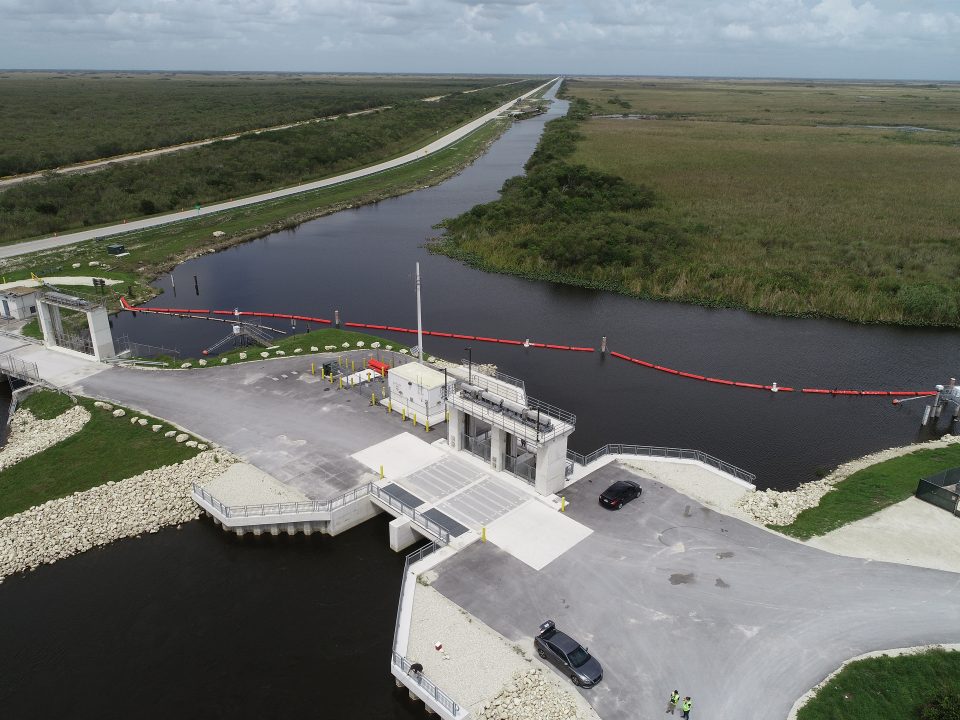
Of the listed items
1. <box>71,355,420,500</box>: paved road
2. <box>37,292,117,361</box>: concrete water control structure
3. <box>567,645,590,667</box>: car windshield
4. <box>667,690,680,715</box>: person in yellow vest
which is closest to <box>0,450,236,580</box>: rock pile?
<box>71,355,420,500</box>: paved road

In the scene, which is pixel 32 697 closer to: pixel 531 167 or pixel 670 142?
pixel 531 167

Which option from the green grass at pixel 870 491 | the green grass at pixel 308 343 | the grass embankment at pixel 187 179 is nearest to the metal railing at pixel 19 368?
the green grass at pixel 308 343

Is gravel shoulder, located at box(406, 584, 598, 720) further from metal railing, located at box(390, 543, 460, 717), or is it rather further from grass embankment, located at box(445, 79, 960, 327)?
grass embankment, located at box(445, 79, 960, 327)

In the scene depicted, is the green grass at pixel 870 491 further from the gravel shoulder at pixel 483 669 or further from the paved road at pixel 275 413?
the paved road at pixel 275 413

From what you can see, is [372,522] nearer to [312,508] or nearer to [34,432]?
[312,508]

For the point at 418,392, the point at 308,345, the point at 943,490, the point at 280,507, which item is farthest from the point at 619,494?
the point at 308,345
